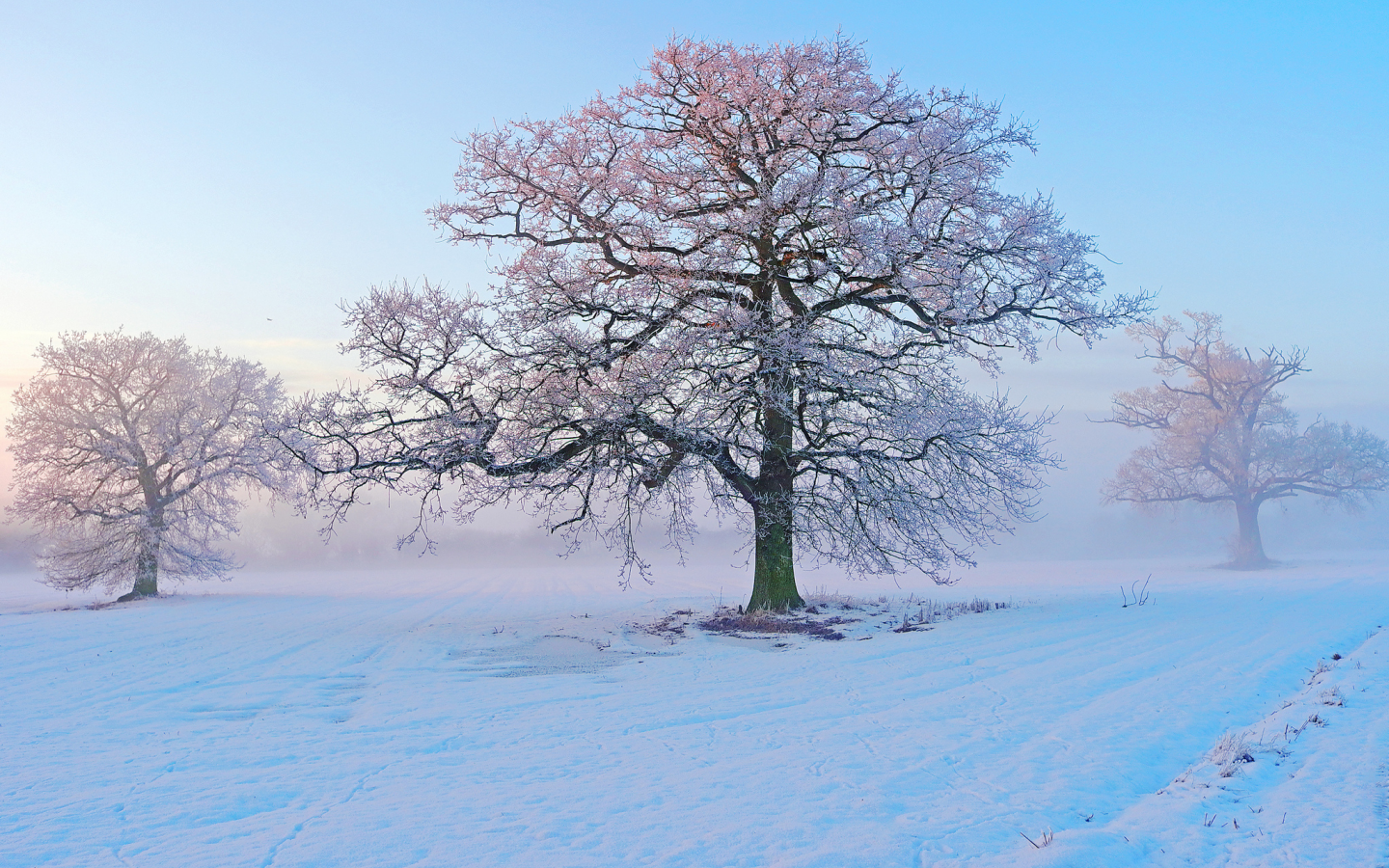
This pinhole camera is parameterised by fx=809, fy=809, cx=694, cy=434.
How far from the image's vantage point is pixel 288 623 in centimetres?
1528

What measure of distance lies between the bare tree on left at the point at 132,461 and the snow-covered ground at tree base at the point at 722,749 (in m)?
14.4

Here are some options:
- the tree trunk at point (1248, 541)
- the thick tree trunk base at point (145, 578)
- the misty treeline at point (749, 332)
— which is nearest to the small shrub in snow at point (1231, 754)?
the misty treeline at point (749, 332)

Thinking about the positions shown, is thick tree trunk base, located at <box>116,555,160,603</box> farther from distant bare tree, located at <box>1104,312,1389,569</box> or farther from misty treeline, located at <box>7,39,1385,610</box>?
distant bare tree, located at <box>1104,312,1389,569</box>

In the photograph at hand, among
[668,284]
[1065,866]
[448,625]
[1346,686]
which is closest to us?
[1065,866]

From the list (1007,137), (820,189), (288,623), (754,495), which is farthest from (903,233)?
(288,623)

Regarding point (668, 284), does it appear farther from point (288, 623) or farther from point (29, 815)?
point (29, 815)

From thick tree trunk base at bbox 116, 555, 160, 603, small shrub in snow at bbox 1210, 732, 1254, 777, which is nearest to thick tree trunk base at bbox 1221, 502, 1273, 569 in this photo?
small shrub in snow at bbox 1210, 732, 1254, 777

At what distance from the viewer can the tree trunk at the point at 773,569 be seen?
14.2 metres

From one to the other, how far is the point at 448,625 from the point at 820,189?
973 cm

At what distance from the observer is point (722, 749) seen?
5652mm

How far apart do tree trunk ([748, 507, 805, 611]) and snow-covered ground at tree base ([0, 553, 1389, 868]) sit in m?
2.40

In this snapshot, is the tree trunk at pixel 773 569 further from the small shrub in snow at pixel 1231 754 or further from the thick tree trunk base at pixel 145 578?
the thick tree trunk base at pixel 145 578

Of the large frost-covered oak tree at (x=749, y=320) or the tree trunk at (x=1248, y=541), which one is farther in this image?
the tree trunk at (x=1248, y=541)

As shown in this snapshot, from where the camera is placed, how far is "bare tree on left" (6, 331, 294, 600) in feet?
78.1
